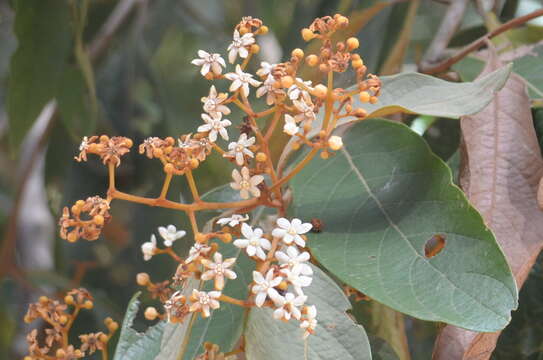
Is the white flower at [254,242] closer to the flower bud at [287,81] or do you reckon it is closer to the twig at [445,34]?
the flower bud at [287,81]

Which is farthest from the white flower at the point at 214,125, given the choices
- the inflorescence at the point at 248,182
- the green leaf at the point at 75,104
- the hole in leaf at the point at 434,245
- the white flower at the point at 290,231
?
the green leaf at the point at 75,104

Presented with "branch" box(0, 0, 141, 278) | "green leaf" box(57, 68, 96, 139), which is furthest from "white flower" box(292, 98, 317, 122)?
"branch" box(0, 0, 141, 278)

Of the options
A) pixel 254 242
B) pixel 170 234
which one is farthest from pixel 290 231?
pixel 170 234

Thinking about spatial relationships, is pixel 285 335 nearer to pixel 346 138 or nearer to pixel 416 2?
pixel 346 138

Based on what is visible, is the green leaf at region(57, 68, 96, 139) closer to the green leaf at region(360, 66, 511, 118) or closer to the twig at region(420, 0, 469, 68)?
the twig at region(420, 0, 469, 68)

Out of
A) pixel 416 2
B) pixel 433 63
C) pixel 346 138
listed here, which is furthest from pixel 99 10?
pixel 346 138

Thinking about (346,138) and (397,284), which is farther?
(346,138)
